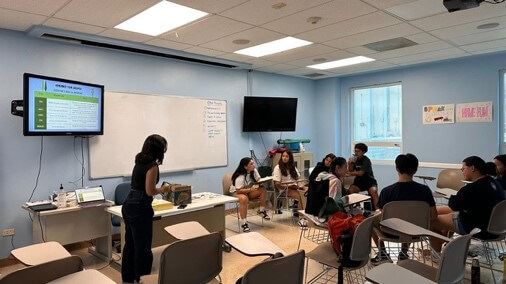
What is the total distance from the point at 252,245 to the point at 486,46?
15.9 feet

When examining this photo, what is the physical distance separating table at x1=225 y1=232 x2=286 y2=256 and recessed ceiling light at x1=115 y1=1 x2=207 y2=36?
2.24 m

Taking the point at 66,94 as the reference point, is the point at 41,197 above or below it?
below

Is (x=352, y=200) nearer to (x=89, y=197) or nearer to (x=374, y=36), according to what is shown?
(x=374, y=36)

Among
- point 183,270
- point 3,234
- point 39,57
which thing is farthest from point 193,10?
point 3,234

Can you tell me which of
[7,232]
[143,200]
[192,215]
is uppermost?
[143,200]

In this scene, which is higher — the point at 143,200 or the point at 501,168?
the point at 501,168

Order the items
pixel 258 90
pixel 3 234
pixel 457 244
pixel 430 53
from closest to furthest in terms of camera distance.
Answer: pixel 457 244 < pixel 3 234 < pixel 430 53 < pixel 258 90

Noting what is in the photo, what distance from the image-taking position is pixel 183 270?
2.10 metres

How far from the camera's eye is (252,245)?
2359mm

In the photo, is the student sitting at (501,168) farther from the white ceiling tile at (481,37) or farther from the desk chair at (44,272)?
the desk chair at (44,272)

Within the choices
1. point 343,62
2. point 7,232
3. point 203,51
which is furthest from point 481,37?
point 7,232

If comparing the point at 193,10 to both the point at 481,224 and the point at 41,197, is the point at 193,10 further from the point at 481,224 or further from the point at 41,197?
the point at 481,224

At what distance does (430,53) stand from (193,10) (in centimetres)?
390

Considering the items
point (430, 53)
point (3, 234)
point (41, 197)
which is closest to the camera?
point (3, 234)
